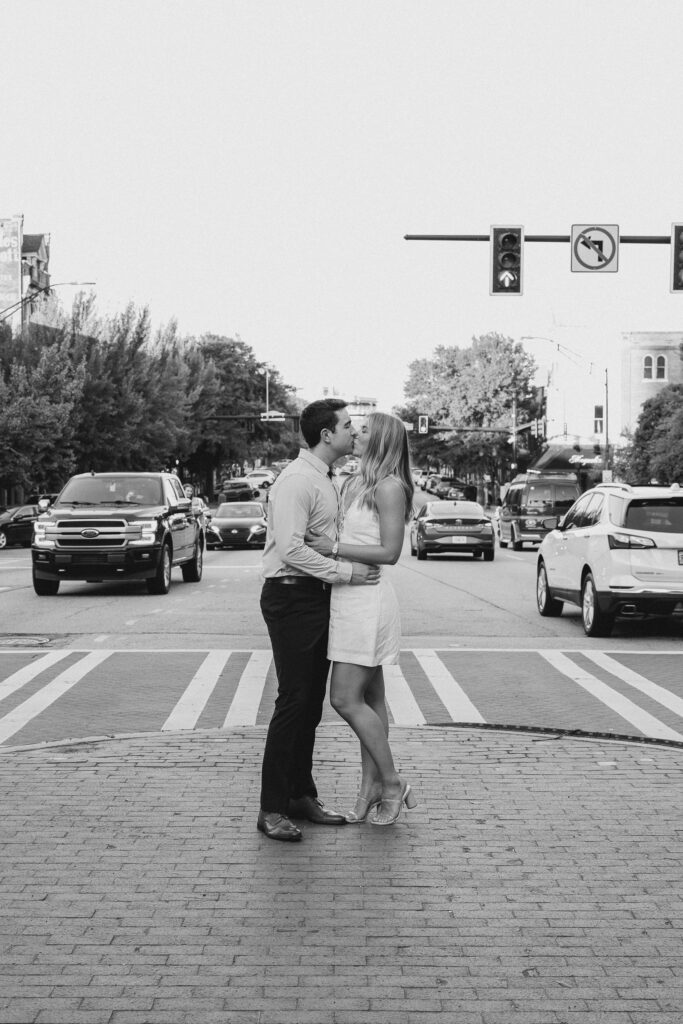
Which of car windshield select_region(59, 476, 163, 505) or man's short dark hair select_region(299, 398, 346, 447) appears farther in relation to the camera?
car windshield select_region(59, 476, 163, 505)

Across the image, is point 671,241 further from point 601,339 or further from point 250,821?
point 601,339

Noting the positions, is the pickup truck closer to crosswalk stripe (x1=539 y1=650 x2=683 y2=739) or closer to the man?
crosswalk stripe (x1=539 y1=650 x2=683 y2=739)

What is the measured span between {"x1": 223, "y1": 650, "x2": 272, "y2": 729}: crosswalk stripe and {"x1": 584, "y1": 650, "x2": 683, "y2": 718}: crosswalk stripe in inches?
119

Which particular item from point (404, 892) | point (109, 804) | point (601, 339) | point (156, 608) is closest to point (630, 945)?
point (404, 892)

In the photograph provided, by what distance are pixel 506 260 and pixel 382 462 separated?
14634 millimetres

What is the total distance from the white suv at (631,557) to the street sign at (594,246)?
544 cm

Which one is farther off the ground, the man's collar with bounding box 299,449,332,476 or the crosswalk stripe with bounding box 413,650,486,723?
the man's collar with bounding box 299,449,332,476

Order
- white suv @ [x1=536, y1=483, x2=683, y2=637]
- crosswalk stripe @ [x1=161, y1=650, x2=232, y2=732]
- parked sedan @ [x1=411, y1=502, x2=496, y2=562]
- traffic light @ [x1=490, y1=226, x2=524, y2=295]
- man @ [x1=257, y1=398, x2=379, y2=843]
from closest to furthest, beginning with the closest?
man @ [x1=257, y1=398, x2=379, y2=843] < crosswalk stripe @ [x1=161, y1=650, x2=232, y2=732] < white suv @ [x1=536, y1=483, x2=683, y2=637] < traffic light @ [x1=490, y1=226, x2=524, y2=295] < parked sedan @ [x1=411, y1=502, x2=496, y2=562]

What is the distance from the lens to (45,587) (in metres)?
20.1

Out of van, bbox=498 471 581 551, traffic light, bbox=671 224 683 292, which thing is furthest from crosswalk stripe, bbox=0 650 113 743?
van, bbox=498 471 581 551

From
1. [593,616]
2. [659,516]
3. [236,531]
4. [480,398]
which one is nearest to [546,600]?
[593,616]

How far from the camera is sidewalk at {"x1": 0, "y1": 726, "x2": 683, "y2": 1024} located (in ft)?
12.8

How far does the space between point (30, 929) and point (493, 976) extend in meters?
1.62

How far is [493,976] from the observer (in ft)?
13.3
